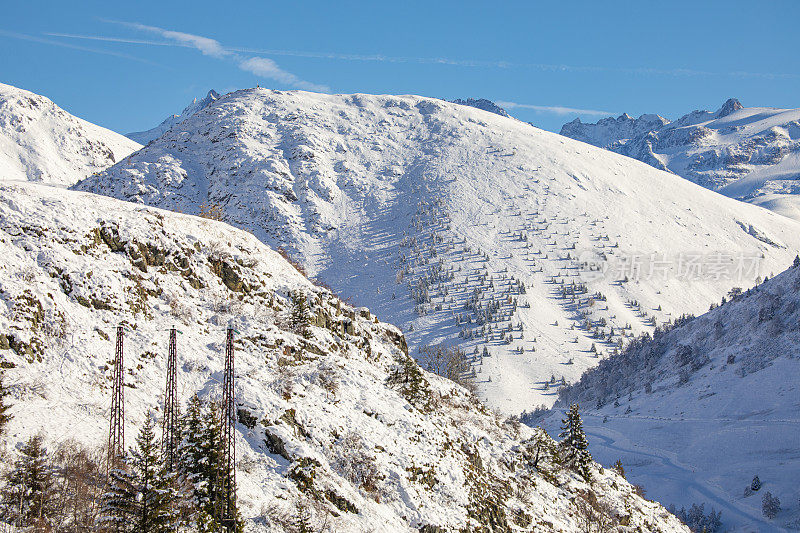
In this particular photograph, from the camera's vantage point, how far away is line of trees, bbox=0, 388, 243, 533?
12.2 metres

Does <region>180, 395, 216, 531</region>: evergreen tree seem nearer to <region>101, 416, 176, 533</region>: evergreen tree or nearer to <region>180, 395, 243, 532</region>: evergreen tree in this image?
<region>180, 395, 243, 532</region>: evergreen tree

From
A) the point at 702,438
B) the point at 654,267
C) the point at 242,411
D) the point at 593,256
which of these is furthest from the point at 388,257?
the point at 242,411

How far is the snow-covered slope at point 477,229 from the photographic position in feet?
381

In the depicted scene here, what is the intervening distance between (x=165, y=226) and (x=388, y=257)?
366 feet

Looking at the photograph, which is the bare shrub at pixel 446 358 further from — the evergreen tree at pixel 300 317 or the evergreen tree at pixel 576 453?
the evergreen tree at pixel 300 317

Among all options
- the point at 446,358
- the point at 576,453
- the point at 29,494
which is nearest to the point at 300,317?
the point at 29,494

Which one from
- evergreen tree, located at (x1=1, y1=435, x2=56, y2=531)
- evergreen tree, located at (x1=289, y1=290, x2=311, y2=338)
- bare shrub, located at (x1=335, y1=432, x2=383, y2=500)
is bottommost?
bare shrub, located at (x1=335, y1=432, x2=383, y2=500)

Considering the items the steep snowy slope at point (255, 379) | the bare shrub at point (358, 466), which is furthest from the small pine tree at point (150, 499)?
the bare shrub at point (358, 466)

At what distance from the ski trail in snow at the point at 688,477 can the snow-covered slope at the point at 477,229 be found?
15.1 m

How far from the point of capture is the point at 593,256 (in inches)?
5615

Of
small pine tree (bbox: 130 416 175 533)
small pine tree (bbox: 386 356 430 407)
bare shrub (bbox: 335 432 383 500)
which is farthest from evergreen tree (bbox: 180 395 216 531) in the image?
small pine tree (bbox: 386 356 430 407)

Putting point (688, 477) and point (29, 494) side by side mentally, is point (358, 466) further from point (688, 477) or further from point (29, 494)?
point (688, 477)

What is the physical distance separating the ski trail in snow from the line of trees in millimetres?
60353

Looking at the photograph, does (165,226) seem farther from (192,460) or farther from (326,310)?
(192,460)
